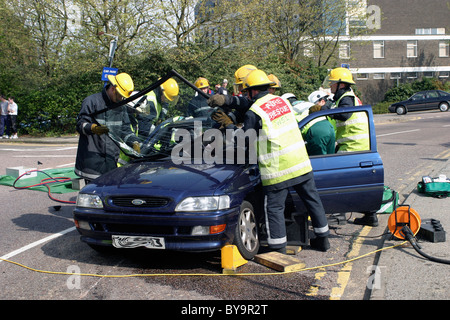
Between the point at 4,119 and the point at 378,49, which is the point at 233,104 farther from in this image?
the point at 378,49

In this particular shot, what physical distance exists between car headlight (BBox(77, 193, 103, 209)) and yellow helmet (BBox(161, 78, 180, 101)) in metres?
1.59

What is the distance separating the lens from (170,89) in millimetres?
5625

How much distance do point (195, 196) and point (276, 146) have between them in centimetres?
103

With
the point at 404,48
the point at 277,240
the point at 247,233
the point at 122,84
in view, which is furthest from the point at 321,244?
the point at 404,48

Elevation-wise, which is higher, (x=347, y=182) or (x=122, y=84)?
(x=122, y=84)

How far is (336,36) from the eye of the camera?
112ft

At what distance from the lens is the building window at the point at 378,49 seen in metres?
50.5

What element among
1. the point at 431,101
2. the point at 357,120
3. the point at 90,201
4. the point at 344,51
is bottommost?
the point at 90,201

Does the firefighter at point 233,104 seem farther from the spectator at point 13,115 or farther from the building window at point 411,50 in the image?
the building window at point 411,50

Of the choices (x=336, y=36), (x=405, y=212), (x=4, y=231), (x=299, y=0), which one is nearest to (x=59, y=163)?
(x=4, y=231)

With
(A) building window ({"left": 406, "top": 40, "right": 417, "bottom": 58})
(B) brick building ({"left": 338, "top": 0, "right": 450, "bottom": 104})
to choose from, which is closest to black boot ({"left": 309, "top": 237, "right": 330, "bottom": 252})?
(B) brick building ({"left": 338, "top": 0, "right": 450, "bottom": 104})

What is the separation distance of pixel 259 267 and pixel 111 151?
2551mm
